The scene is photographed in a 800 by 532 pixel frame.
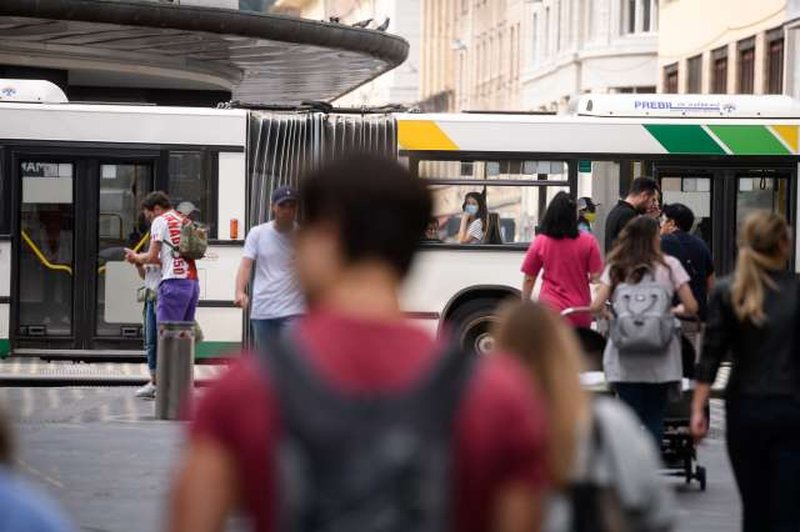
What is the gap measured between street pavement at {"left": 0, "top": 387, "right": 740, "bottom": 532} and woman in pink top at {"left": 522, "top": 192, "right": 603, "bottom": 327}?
1332mm

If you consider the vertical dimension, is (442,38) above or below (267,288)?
above

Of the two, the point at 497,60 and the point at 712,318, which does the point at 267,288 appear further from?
the point at 497,60

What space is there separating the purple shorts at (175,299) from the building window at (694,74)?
32.7 metres

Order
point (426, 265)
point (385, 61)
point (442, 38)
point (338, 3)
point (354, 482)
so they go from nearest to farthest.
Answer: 1. point (354, 482)
2. point (426, 265)
3. point (385, 61)
4. point (442, 38)
5. point (338, 3)

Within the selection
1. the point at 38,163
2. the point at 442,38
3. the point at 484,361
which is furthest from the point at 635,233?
the point at 442,38

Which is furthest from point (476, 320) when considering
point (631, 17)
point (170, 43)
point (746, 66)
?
point (631, 17)

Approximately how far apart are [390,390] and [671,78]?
4970cm

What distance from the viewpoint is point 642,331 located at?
10133 mm

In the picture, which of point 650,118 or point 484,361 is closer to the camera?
point 484,361

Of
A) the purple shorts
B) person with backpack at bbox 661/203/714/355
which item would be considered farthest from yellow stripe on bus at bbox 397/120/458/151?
person with backpack at bbox 661/203/714/355

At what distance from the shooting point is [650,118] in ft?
69.5

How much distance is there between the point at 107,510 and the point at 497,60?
7071cm

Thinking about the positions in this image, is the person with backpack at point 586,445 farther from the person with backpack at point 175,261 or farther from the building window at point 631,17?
the building window at point 631,17

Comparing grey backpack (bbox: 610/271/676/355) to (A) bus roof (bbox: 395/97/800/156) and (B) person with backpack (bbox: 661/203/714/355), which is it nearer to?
(B) person with backpack (bbox: 661/203/714/355)
